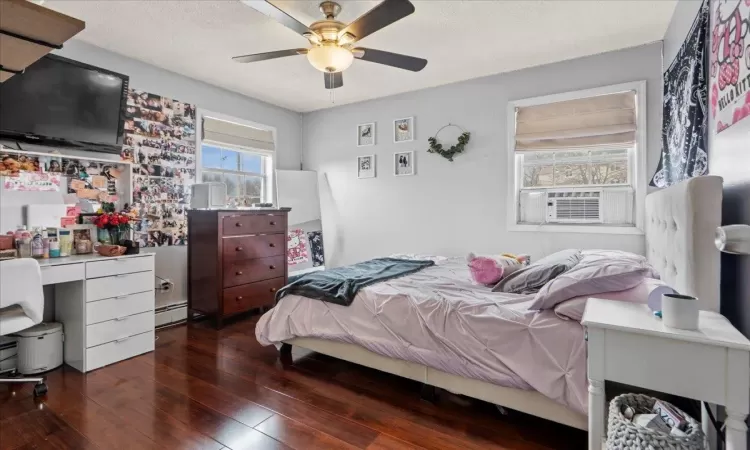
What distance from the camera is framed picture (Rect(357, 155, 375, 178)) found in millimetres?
4457

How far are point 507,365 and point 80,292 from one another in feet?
8.99

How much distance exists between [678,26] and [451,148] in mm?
1944

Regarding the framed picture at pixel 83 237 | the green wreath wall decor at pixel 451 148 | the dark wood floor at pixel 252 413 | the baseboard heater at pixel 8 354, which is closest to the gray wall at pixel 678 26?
the green wreath wall decor at pixel 451 148

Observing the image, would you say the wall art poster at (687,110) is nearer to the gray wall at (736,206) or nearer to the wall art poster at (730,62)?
A: the wall art poster at (730,62)

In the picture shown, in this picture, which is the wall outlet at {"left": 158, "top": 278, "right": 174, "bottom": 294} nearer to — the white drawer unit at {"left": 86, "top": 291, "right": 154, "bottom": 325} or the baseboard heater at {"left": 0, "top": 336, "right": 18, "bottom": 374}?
the white drawer unit at {"left": 86, "top": 291, "right": 154, "bottom": 325}

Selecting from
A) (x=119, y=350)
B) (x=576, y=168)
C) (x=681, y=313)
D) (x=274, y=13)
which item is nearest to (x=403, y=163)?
(x=576, y=168)

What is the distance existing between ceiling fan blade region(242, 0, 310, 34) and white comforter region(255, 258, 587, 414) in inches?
64.6

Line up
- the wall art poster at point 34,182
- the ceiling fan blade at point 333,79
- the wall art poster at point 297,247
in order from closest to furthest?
the wall art poster at point 34,182 < the ceiling fan blade at point 333,79 < the wall art poster at point 297,247

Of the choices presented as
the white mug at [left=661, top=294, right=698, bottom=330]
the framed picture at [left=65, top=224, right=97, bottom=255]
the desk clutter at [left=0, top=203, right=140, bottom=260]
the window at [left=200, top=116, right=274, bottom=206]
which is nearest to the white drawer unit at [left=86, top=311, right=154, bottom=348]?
the desk clutter at [left=0, top=203, right=140, bottom=260]

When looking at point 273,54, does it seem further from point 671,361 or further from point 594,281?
point 671,361

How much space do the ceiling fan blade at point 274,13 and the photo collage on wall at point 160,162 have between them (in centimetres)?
200

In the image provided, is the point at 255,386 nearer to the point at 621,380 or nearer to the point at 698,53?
the point at 621,380

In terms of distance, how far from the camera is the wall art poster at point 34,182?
2.50 meters

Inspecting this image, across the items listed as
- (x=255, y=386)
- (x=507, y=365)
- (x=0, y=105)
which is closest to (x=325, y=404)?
(x=255, y=386)
